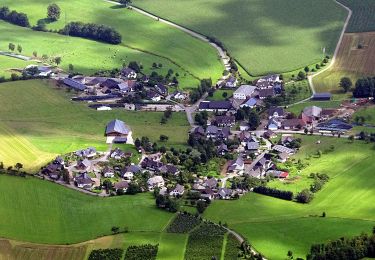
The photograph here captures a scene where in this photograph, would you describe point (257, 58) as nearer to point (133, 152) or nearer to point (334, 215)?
point (133, 152)

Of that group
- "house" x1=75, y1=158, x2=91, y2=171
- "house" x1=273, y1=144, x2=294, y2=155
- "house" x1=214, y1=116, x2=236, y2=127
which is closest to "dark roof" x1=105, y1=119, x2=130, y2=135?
"house" x1=75, y1=158, x2=91, y2=171

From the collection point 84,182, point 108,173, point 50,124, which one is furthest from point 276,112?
point 84,182

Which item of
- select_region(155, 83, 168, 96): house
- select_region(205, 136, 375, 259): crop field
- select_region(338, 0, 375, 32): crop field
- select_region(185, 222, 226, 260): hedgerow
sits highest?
select_region(338, 0, 375, 32): crop field

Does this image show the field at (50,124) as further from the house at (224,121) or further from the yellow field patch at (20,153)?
the house at (224,121)

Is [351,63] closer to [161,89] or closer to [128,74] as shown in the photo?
[161,89]

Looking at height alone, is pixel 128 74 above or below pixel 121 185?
above

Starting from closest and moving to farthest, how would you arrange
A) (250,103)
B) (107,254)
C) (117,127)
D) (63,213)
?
(107,254) < (63,213) < (117,127) < (250,103)

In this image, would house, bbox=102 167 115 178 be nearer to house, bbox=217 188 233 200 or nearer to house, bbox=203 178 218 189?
house, bbox=203 178 218 189
